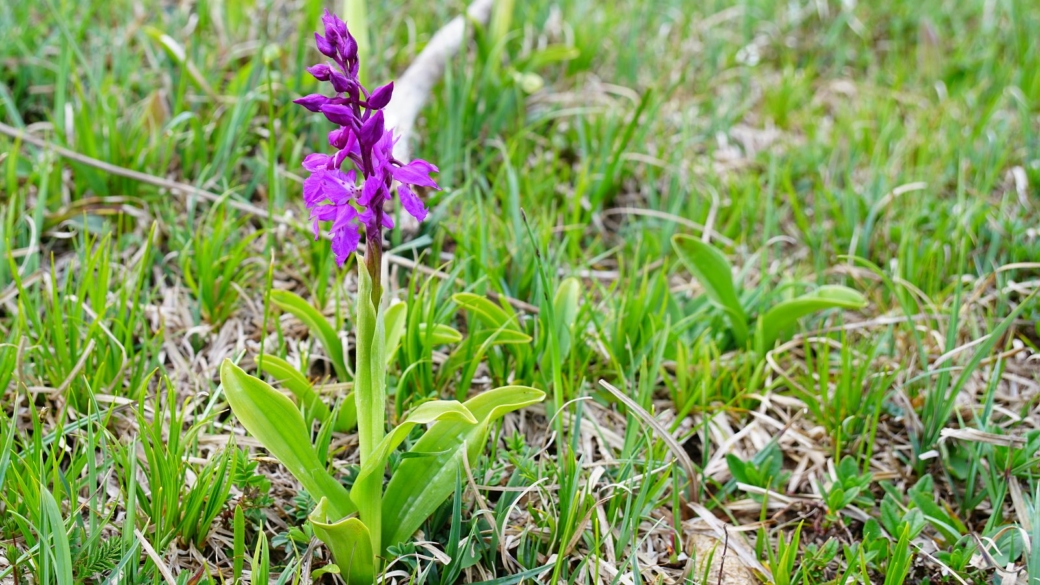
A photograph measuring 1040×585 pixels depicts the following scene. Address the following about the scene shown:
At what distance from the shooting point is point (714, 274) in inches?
89.5

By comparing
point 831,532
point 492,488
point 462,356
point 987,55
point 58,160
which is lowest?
point 831,532

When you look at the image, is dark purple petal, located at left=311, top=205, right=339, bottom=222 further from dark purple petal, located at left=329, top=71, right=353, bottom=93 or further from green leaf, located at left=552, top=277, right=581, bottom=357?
green leaf, located at left=552, top=277, right=581, bottom=357

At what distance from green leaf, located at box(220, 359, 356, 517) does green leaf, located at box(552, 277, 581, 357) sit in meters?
0.74

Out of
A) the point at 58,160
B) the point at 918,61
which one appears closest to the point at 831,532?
the point at 58,160

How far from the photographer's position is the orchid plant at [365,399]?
4.20ft

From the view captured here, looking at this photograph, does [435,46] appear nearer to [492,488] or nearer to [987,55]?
[492,488]

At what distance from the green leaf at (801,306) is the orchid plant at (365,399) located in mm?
996

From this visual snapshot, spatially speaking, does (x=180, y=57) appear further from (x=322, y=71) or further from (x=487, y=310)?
(x=322, y=71)

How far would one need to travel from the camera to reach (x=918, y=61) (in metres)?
4.00

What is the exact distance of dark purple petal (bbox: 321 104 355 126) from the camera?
4.08 feet

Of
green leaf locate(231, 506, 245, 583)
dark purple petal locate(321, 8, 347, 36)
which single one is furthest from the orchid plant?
green leaf locate(231, 506, 245, 583)

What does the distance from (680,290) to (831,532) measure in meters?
0.89

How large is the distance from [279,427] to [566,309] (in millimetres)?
847

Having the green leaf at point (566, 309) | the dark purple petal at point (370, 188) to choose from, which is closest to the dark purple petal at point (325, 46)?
the dark purple petal at point (370, 188)
